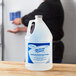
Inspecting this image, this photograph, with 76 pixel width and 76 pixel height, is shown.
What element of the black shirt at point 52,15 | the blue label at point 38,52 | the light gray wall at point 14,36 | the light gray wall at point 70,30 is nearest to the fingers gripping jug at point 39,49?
the blue label at point 38,52

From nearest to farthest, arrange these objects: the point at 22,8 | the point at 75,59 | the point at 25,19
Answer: the point at 25,19, the point at 75,59, the point at 22,8

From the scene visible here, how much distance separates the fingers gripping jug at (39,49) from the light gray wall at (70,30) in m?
1.28

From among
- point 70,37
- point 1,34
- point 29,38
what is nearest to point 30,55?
point 29,38

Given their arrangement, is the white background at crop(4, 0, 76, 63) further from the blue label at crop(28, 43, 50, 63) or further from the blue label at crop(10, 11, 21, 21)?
the blue label at crop(28, 43, 50, 63)

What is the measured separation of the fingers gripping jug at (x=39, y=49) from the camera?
2.10 ft

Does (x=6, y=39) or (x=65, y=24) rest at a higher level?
(x=65, y=24)

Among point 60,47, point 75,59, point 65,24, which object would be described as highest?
point 65,24

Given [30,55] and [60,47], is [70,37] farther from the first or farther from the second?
[30,55]

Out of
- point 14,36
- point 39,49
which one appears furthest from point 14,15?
point 39,49

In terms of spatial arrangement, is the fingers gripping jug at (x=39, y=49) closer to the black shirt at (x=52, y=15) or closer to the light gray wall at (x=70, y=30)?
the black shirt at (x=52, y=15)

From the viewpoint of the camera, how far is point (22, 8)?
2207mm

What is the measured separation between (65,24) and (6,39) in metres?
0.90

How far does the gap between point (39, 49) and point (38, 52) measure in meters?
0.01

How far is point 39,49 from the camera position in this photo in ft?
2.09
